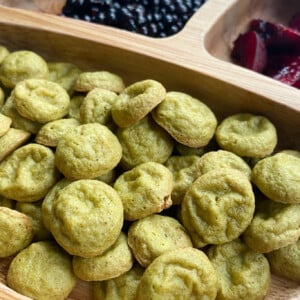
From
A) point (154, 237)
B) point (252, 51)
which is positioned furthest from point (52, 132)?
point (252, 51)

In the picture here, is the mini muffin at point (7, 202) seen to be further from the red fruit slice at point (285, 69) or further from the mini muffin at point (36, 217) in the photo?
the red fruit slice at point (285, 69)

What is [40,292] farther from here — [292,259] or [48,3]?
[48,3]

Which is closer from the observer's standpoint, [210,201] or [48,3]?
[210,201]

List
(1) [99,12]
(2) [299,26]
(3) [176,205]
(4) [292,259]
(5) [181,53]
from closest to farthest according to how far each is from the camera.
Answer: (4) [292,259] < (3) [176,205] < (5) [181,53] < (1) [99,12] < (2) [299,26]

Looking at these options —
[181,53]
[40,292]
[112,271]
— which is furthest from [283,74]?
[40,292]

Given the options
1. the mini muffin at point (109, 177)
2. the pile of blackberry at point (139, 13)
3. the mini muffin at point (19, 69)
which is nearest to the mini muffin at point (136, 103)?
the mini muffin at point (109, 177)

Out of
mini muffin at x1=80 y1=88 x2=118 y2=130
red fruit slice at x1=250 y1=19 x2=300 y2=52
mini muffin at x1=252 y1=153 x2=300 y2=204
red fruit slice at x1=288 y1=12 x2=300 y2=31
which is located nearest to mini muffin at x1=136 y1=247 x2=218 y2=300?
mini muffin at x1=252 y1=153 x2=300 y2=204

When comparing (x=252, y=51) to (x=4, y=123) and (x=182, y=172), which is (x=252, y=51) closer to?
(x=182, y=172)
